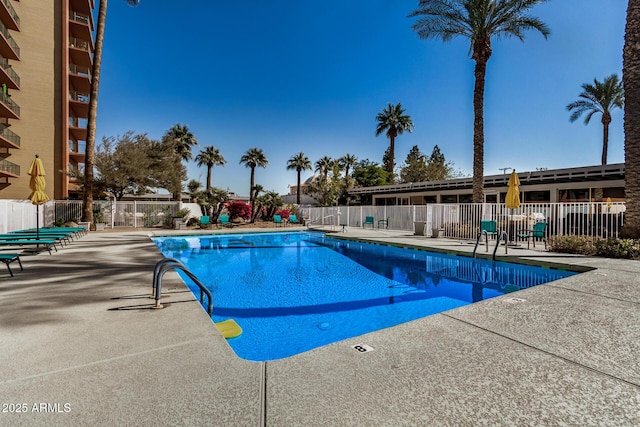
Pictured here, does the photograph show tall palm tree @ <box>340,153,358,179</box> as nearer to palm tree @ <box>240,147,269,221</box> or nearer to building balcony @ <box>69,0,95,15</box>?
palm tree @ <box>240,147,269,221</box>

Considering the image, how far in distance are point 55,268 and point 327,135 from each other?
35.4 m

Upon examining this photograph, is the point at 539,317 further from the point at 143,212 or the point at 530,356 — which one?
the point at 143,212

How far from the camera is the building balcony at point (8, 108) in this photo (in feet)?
63.7

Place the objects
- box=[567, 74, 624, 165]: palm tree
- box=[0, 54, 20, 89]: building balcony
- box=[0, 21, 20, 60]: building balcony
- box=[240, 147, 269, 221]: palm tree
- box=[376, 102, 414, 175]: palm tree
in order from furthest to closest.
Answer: box=[240, 147, 269, 221]: palm tree < box=[376, 102, 414, 175]: palm tree < box=[567, 74, 624, 165]: palm tree < box=[0, 54, 20, 89]: building balcony < box=[0, 21, 20, 60]: building balcony

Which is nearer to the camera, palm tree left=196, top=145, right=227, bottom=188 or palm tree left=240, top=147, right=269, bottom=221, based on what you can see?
palm tree left=196, top=145, right=227, bottom=188

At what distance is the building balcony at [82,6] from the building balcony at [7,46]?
357 inches

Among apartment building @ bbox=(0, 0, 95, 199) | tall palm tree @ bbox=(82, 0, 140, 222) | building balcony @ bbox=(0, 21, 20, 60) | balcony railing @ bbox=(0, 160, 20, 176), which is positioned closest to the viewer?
tall palm tree @ bbox=(82, 0, 140, 222)

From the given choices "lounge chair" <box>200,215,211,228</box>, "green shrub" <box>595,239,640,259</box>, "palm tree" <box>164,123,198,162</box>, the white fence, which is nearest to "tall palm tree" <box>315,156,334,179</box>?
"palm tree" <box>164,123,198,162</box>

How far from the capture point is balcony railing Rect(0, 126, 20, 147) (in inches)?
791

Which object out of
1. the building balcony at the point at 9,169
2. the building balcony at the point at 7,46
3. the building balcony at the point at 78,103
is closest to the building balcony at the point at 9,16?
the building balcony at the point at 7,46

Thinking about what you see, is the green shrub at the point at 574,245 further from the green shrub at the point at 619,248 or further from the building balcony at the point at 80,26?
the building balcony at the point at 80,26

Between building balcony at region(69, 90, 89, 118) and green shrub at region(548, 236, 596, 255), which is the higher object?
building balcony at region(69, 90, 89, 118)

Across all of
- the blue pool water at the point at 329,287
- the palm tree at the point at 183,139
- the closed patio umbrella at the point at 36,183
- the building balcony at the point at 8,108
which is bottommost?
the blue pool water at the point at 329,287

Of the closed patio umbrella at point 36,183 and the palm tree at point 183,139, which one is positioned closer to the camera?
the closed patio umbrella at point 36,183
